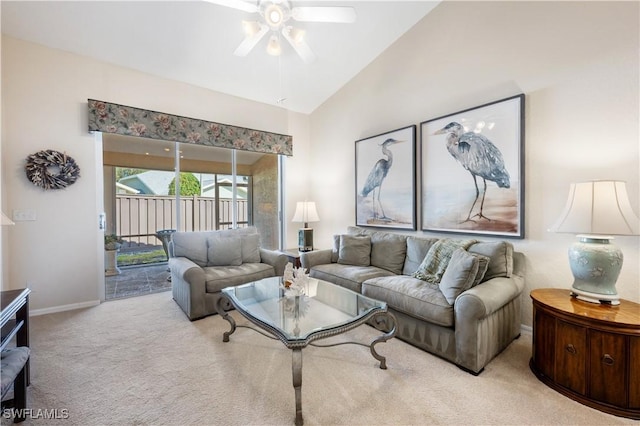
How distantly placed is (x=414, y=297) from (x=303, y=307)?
931 millimetres

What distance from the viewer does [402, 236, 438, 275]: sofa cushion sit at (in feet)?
10.1

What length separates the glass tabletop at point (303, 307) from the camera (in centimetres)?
185

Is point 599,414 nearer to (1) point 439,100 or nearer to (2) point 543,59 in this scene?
(2) point 543,59

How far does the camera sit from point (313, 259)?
3543 mm

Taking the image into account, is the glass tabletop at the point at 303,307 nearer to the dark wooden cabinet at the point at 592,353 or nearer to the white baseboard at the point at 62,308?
the dark wooden cabinet at the point at 592,353

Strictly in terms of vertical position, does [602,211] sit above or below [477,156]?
below

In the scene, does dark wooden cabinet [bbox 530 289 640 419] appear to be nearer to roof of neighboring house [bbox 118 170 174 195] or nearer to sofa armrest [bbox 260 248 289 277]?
sofa armrest [bbox 260 248 289 277]

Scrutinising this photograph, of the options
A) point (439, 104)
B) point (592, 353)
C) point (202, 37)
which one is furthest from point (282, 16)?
point (592, 353)

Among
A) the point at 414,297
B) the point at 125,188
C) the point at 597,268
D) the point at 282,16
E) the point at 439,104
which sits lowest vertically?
the point at 414,297

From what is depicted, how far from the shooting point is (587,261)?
189 centimetres

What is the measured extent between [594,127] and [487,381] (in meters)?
2.13

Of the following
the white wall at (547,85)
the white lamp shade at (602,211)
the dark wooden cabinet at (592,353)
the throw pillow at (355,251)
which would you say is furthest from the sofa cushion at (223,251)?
the white lamp shade at (602,211)

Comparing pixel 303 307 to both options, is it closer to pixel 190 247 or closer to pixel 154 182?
pixel 190 247

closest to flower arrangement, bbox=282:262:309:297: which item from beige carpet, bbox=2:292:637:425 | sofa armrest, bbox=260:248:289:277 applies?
beige carpet, bbox=2:292:637:425
